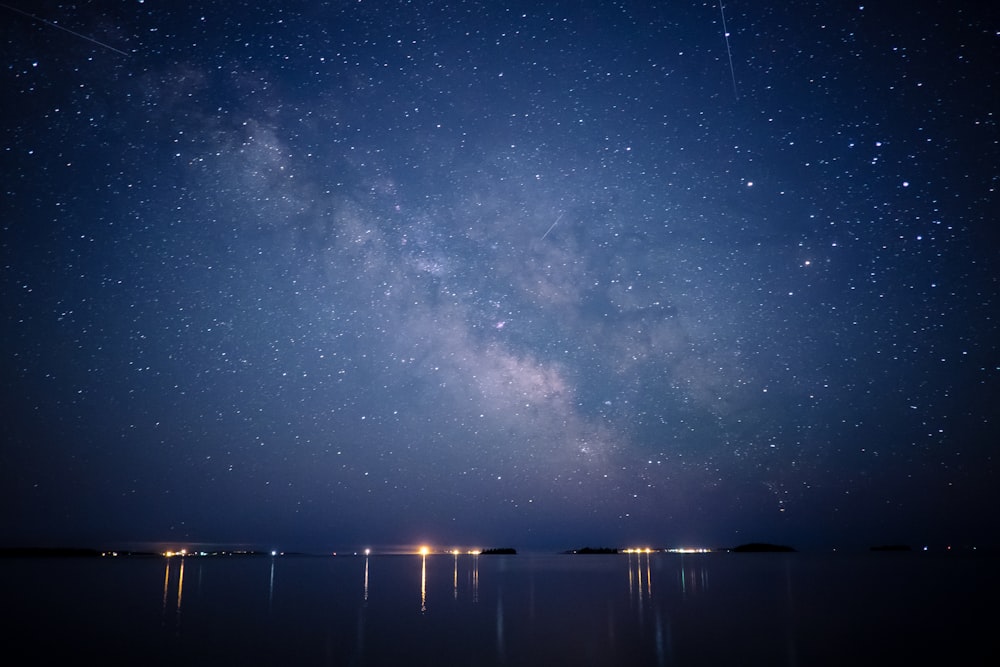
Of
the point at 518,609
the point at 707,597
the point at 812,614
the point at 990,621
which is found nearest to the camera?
the point at 990,621

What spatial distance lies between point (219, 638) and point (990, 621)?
22.2 meters

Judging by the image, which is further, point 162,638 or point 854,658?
point 162,638

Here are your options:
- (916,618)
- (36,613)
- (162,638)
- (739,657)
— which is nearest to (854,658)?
(739,657)

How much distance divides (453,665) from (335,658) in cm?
251

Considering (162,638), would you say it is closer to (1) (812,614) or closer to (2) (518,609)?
(2) (518,609)

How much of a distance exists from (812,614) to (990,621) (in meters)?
4.86

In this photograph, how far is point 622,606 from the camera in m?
21.5

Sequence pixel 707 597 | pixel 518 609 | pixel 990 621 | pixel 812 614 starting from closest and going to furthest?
pixel 990 621 < pixel 812 614 < pixel 518 609 < pixel 707 597

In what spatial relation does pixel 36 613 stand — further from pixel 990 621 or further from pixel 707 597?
pixel 990 621

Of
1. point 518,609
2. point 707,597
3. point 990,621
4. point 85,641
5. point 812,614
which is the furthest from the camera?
point 707,597

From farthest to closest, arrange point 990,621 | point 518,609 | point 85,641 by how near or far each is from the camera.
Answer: point 518,609
point 990,621
point 85,641

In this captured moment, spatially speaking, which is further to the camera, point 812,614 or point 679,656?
point 812,614

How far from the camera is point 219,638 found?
1438 centimetres

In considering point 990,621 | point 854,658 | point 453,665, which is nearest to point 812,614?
point 990,621
